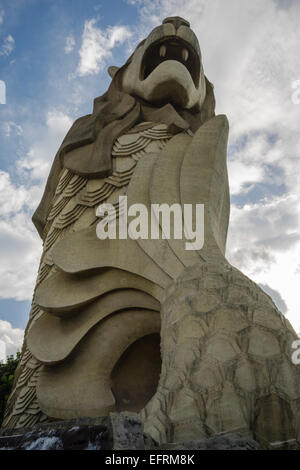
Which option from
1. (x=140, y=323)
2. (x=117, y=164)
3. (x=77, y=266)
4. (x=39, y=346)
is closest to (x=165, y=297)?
(x=140, y=323)

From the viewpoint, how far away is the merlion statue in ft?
8.63

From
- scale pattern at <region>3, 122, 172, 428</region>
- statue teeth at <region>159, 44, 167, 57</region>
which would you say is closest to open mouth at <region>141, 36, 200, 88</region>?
statue teeth at <region>159, 44, 167, 57</region>

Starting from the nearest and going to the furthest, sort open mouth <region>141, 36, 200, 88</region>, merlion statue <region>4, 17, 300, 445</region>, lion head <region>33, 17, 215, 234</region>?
merlion statue <region>4, 17, 300, 445</region>
lion head <region>33, 17, 215, 234</region>
open mouth <region>141, 36, 200, 88</region>

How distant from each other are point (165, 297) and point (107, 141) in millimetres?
2770

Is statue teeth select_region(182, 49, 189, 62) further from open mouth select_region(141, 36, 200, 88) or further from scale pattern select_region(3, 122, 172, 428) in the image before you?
scale pattern select_region(3, 122, 172, 428)

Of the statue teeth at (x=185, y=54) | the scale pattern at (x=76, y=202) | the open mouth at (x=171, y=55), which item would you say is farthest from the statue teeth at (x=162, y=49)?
the scale pattern at (x=76, y=202)

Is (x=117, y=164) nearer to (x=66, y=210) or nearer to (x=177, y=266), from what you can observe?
(x=66, y=210)

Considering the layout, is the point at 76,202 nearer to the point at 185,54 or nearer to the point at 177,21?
the point at 185,54

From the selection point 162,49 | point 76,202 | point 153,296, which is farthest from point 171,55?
point 153,296

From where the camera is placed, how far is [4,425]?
4934 mm

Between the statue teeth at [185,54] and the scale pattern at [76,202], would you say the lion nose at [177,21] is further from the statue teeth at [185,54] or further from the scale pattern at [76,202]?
the scale pattern at [76,202]

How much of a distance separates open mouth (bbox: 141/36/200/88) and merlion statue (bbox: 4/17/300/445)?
0.02 meters

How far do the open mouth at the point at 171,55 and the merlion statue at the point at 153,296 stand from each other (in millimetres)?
21

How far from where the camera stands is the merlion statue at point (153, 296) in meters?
2.63
